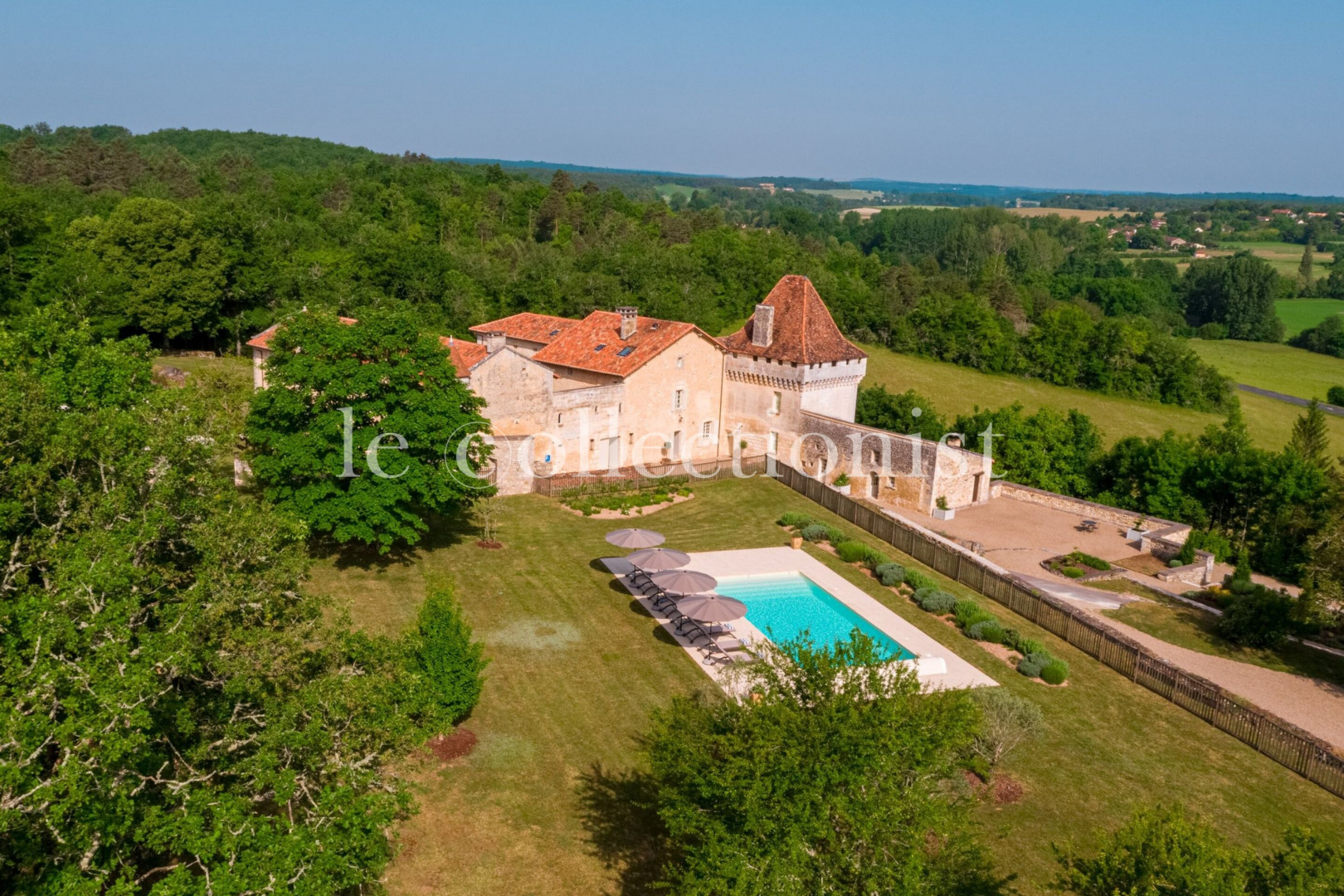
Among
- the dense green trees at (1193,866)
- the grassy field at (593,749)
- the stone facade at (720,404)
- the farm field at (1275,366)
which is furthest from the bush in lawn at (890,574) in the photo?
the farm field at (1275,366)

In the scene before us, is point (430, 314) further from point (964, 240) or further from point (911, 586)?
point (964, 240)

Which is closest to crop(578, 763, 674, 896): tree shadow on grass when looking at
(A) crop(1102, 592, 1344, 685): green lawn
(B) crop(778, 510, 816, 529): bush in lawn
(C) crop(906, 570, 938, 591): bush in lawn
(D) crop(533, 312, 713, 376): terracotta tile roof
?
(C) crop(906, 570, 938, 591): bush in lawn

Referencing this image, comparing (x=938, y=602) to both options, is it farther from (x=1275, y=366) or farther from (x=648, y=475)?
(x=1275, y=366)

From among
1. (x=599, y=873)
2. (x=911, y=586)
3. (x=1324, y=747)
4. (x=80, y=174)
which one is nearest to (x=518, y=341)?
(x=911, y=586)

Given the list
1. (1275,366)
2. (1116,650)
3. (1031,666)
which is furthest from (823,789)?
(1275,366)

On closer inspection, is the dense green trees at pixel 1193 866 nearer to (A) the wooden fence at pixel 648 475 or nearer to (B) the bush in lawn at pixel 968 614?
(B) the bush in lawn at pixel 968 614

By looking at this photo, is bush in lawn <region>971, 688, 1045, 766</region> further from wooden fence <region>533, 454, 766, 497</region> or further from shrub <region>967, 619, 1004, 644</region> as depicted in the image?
wooden fence <region>533, 454, 766, 497</region>
